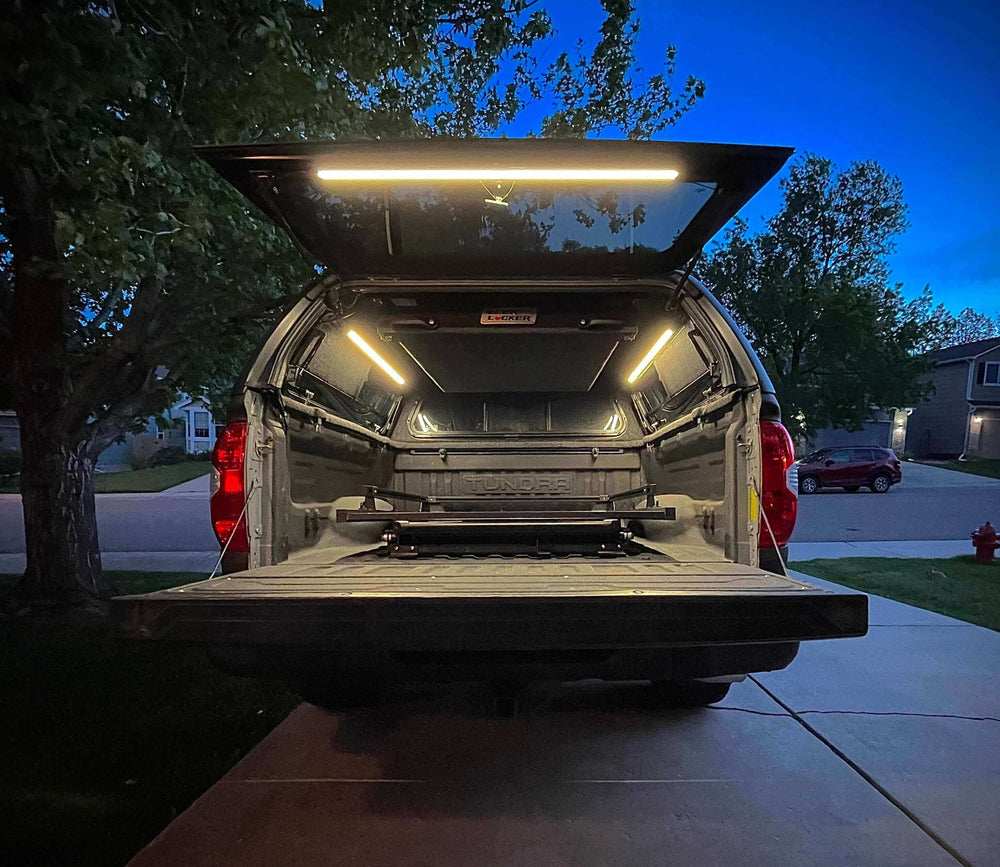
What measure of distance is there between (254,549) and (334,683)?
728 mm

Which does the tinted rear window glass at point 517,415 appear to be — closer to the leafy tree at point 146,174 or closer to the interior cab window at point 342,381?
the interior cab window at point 342,381

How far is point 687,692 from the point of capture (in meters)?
3.51

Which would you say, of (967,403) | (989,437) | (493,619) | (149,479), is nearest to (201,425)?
(149,479)

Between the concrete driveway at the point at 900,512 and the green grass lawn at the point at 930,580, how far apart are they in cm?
250

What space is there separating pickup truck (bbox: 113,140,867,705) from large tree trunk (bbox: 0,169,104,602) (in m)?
2.88

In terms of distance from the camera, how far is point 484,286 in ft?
11.1

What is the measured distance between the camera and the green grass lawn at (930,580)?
6207 mm

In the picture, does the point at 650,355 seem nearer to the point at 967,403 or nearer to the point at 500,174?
the point at 500,174

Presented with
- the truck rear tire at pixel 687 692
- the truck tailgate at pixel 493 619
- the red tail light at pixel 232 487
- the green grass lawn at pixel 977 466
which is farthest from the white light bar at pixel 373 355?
the green grass lawn at pixel 977 466

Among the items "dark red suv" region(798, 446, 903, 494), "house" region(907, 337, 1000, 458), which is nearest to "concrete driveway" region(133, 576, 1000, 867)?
"dark red suv" region(798, 446, 903, 494)

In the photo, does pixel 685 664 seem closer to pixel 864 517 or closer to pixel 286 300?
pixel 286 300

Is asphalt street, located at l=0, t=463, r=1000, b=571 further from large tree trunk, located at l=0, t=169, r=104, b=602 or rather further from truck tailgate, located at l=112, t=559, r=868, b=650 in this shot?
truck tailgate, located at l=112, t=559, r=868, b=650

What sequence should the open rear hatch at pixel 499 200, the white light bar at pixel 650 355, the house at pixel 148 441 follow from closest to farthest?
1. the open rear hatch at pixel 499 200
2. the white light bar at pixel 650 355
3. the house at pixel 148 441

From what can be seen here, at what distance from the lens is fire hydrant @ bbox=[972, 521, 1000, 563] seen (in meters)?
8.28
